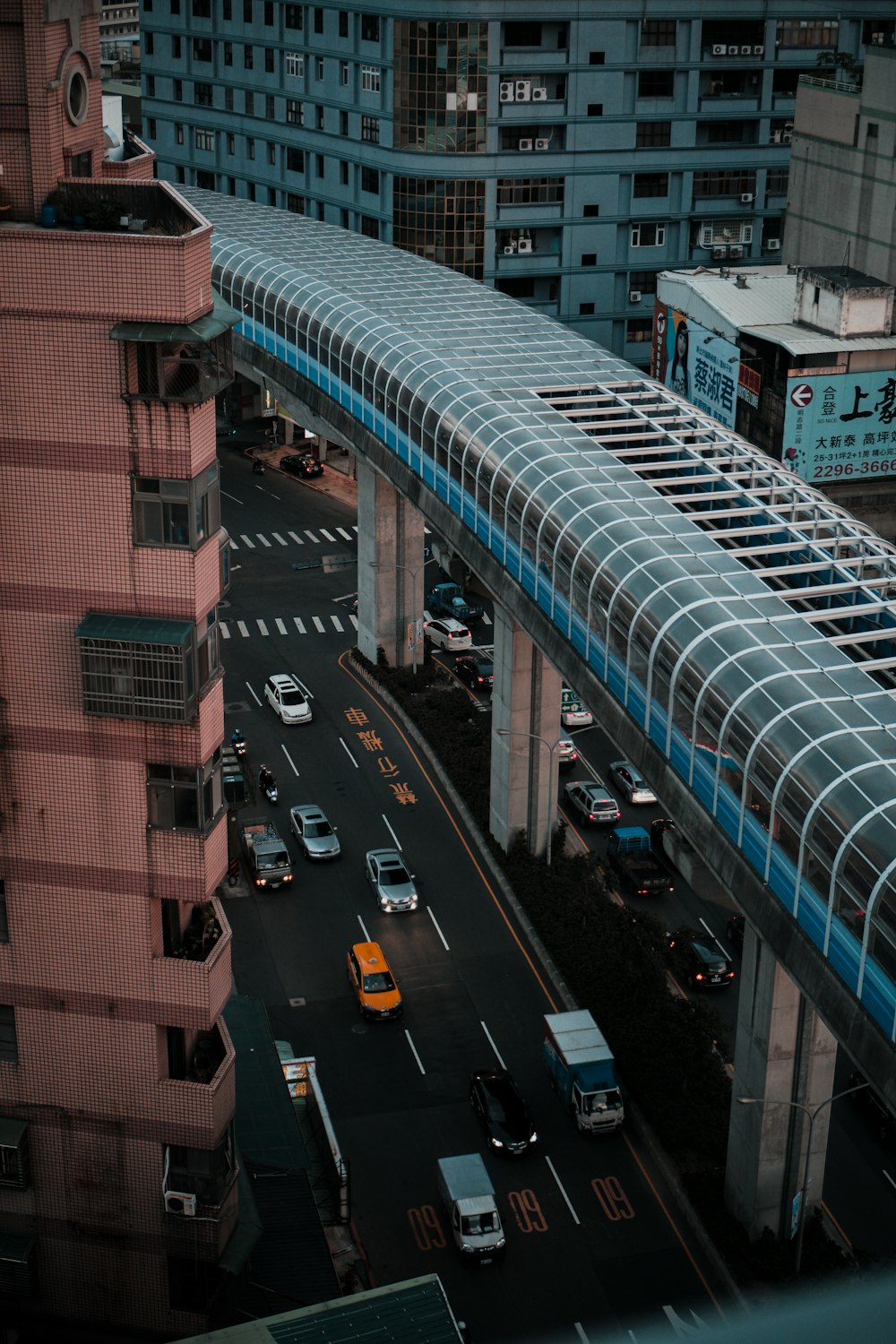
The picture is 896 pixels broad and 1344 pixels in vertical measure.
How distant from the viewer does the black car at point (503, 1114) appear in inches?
2235

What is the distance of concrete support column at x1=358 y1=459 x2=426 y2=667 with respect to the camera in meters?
89.2

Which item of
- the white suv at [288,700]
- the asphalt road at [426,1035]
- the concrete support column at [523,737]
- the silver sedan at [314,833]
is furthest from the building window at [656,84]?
the silver sedan at [314,833]

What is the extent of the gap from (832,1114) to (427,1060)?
15355 mm

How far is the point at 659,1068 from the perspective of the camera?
192 feet

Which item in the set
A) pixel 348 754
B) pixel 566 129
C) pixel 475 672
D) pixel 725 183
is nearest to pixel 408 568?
pixel 475 672

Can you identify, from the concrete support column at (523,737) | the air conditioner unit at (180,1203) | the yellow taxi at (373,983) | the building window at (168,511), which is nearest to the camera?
the building window at (168,511)

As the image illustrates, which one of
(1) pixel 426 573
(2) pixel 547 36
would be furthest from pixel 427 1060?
(2) pixel 547 36

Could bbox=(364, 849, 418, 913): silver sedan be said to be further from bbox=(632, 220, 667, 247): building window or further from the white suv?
bbox=(632, 220, 667, 247): building window

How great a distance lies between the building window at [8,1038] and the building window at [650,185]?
90508 mm

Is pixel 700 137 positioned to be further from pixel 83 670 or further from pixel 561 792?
pixel 83 670

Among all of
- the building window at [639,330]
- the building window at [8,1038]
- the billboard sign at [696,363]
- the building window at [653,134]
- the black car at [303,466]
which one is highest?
the building window at [653,134]

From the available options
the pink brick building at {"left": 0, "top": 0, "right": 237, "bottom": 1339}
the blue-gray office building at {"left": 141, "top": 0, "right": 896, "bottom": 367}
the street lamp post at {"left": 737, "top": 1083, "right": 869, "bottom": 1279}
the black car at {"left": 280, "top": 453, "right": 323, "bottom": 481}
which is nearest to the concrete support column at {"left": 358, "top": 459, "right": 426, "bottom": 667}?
the blue-gray office building at {"left": 141, "top": 0, "right": 896, "bottom": 367}

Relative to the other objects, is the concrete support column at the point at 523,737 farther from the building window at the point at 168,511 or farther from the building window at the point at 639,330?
the building window at the point at 639,330

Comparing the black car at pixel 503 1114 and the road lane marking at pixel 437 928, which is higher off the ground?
the black car at pixel 503 1114
